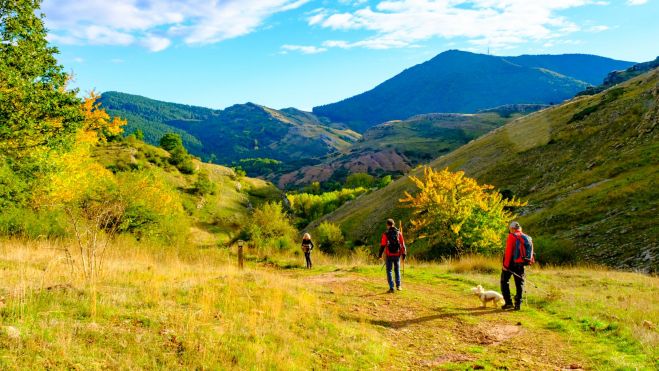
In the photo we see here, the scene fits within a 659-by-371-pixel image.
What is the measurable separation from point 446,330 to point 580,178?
40720 millimetres

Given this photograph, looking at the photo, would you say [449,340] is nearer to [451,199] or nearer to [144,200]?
[451,199]

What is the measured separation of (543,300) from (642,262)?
12.8 meters

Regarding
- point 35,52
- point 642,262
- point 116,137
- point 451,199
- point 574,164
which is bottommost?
point 642,262

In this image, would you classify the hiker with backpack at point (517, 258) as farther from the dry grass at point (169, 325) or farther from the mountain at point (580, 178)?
the mountain at point (580, 178)

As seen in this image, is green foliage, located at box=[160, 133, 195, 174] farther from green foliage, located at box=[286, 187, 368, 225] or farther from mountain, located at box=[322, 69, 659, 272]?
mountain, located at box=[322, 69, 659, 272]

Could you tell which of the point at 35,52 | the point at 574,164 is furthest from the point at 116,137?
the point at 574,164

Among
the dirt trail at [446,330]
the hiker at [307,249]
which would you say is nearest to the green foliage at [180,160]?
the hiker at [307,249]

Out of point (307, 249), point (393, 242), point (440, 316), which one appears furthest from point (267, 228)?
point (440, 316)

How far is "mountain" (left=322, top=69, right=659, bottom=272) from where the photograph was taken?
2750cm

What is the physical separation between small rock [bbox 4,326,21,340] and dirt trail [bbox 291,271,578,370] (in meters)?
6.53

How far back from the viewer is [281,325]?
902cm

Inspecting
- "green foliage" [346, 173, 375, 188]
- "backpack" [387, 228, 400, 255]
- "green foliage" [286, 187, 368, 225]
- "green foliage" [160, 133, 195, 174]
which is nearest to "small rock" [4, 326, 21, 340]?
"backpack" [387, 228, 400, 255]

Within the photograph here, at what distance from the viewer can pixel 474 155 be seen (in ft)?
241

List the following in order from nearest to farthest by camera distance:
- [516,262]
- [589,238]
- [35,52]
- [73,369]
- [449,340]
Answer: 1. [73,369]
2. [449,340]
3. [516,262]
4. [35,52]
5. [589,238]
